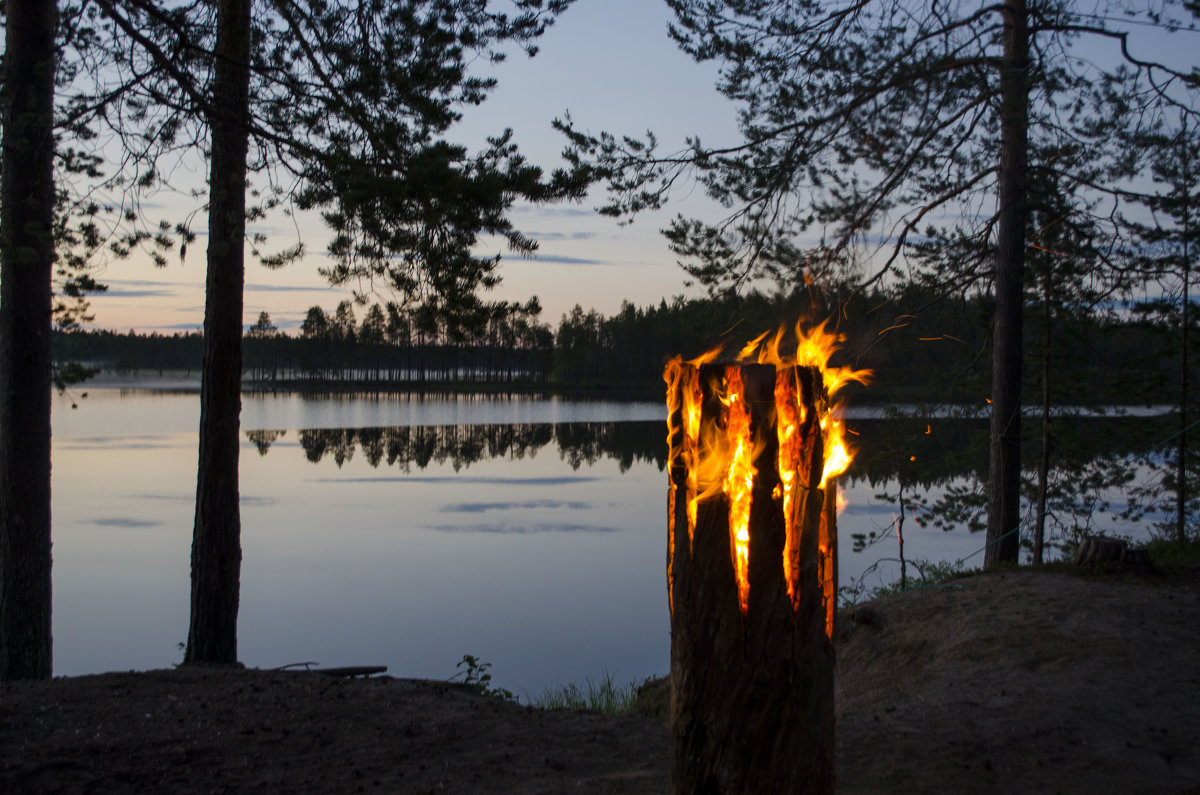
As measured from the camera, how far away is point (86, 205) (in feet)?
22.1

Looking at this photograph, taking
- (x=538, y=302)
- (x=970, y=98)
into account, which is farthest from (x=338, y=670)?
(x=970, y=98)

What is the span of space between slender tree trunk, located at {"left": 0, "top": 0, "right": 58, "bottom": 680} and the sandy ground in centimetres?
176

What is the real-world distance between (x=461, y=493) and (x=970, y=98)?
1605 centimetres

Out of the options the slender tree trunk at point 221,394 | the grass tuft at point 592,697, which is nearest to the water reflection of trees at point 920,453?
the grass tuft at point 592,697

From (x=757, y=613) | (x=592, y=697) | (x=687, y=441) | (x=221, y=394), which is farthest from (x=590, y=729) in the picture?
(x=221, y=394)

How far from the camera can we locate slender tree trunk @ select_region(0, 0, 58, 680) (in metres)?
6.43

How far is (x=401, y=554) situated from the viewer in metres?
15.9

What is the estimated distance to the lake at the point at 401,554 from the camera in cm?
1138

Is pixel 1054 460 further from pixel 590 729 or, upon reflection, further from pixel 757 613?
pixel 757 613

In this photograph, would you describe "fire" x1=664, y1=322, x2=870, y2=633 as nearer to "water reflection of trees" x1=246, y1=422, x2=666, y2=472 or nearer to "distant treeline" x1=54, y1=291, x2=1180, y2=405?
"distant treeline" x1=54, y1=291, x2=1180, y2=405

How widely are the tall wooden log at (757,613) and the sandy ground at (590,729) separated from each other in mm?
Answer: 1072

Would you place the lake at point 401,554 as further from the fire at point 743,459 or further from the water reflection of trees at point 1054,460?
the fire at point 743,459

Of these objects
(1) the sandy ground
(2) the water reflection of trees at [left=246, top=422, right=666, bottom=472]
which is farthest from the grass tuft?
(2) the water reflection of trees at [left=246, top=422, right=666, bottom=472]

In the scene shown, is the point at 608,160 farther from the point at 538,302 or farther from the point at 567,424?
the point at 567,424
